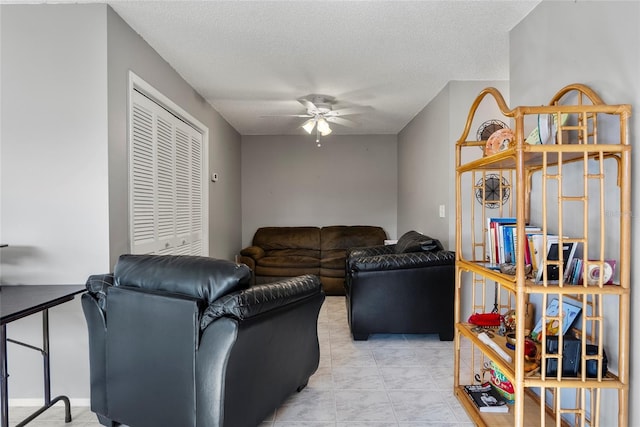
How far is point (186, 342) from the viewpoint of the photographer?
1.60 metres

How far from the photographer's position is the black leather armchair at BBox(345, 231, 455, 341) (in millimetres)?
3123

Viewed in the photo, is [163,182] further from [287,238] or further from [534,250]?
[287,238]

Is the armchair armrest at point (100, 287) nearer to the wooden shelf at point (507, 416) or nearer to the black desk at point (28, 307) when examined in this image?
the black desk at point (28, 307)

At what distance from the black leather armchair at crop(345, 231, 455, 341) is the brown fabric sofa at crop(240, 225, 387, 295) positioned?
179 cm

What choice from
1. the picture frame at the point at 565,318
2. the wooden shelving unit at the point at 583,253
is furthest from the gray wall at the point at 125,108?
the picture frame at the point at 565,318

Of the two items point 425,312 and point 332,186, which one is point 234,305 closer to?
point 425,312

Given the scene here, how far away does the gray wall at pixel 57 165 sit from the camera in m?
2.10

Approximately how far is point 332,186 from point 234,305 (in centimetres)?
454

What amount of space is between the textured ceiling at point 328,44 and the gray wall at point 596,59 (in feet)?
0.85

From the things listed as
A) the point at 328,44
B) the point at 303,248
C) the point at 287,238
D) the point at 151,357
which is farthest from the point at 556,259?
the point at 287,238

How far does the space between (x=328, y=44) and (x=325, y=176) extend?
3.39 metres

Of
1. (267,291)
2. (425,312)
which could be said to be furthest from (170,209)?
(425,312)

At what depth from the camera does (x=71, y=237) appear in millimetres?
2133

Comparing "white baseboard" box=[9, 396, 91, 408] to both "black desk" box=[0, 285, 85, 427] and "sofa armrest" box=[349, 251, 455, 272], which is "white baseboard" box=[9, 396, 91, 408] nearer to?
"black desk" box=[0, 285, 85, 427]
